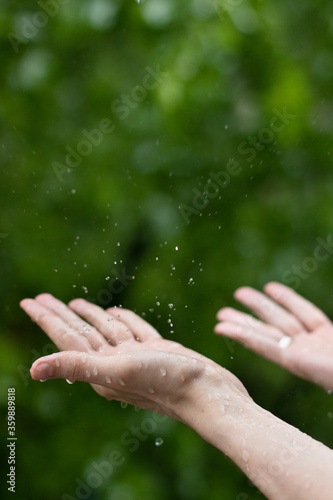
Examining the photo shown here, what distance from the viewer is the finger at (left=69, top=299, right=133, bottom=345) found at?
2.59 feet

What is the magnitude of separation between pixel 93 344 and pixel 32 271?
1.84 feet

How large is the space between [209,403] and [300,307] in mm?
553

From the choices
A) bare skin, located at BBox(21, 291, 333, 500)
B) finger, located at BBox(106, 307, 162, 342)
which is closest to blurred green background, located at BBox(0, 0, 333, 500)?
finger, located at BBox(106, 307, 162, 342)

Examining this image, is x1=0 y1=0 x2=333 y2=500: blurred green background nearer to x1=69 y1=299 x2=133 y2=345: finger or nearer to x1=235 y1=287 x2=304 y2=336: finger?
x1=235 y1=287 x2=304 y2=336: finger

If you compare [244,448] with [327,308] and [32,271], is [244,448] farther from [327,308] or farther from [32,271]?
[327,308]

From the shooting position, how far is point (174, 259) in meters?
1.28

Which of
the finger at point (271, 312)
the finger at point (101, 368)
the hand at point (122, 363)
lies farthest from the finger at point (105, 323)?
the finger at point (271, 312)

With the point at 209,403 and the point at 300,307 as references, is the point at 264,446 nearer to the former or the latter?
the point at 209,403

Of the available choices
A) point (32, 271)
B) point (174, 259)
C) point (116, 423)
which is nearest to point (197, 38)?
point (174, 259)

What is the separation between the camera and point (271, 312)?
1.15 metres

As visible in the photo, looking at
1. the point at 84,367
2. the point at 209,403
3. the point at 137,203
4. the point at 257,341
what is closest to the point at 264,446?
the point at 209,403

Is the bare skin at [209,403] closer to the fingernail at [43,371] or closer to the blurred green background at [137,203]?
the fingernail at [43,371]

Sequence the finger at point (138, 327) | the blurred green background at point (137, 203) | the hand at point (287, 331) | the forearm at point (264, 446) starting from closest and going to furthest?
the forearm at point (264, 446) → the finger at point (138, 327) → the hand at point (287, 331) → the blurred green background at point (137, 203)

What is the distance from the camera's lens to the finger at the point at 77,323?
2.42 feet
